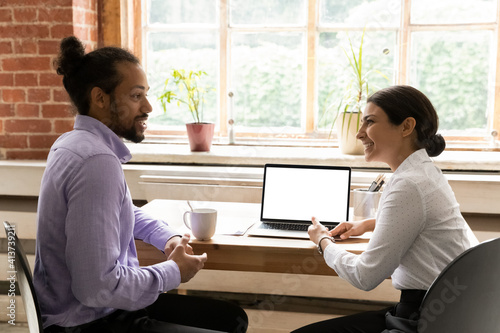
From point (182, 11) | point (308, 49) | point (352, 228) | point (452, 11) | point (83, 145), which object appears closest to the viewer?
point (83, 145)

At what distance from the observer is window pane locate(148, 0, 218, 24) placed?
3.57 metres

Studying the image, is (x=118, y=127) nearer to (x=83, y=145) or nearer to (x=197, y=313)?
(x=83, y=145)

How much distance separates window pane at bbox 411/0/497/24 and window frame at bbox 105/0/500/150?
0.03 meters

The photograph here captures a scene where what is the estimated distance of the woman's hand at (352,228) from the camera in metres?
1.90

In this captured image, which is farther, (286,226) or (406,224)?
(286,226)

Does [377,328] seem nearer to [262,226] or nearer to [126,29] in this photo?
[262,226]

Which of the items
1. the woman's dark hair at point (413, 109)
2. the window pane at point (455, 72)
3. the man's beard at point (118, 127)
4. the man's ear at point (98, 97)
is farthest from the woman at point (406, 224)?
the window pane at point (455, 72)

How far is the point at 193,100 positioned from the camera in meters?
3.42

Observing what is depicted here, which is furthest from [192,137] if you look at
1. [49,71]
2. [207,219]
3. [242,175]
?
[207,219]

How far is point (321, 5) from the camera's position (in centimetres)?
346

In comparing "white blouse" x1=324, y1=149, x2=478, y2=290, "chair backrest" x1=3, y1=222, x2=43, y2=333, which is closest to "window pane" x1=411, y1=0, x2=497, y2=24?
"white blouse" x1=324, y1=149, x2=478, y2=290

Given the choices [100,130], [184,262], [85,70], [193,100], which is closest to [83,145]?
[100,130]

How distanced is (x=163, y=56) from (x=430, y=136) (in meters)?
2.37

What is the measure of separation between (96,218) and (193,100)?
2236 mm
